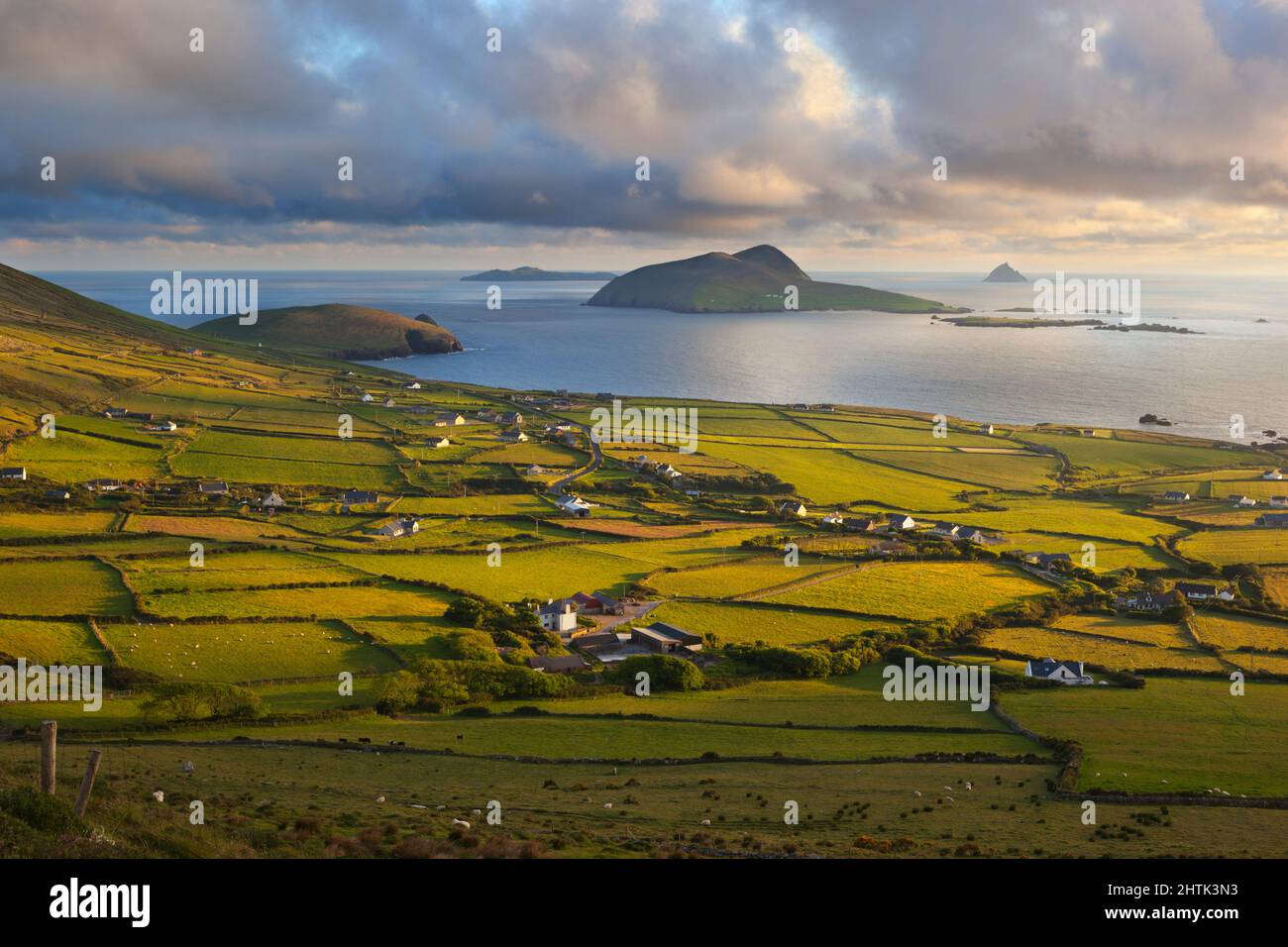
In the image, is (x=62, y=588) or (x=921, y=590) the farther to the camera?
(x=921, y=590)

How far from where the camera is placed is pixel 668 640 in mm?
45750

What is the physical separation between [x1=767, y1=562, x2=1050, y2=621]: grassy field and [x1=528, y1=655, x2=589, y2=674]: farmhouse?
45.8ft

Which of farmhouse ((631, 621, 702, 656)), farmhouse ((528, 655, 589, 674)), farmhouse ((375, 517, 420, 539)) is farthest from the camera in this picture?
farmhouse ((375, 517, 420, 539))

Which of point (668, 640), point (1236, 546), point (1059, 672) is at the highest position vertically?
point (1236, 546)

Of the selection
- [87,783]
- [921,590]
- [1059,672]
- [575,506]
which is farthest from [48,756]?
[575,506]

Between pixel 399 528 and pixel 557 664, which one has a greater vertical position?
pixel 399 528

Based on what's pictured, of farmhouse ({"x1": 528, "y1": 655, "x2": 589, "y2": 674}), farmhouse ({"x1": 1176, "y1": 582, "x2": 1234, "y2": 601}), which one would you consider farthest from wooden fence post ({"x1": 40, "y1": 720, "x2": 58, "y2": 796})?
farmhouse ({"x1": 1176, "y1": 582, "x2": 1234, "y2": 601})

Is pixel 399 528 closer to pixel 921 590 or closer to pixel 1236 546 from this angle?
pixel 921 590

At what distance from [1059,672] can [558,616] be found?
2115 cm

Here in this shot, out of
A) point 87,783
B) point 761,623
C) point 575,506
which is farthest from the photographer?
point 575,506

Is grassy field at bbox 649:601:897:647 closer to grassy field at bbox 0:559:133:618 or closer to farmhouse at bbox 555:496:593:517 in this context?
farmhouse at bbox 555:496:593:517

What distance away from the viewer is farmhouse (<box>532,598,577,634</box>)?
4778 centimetres

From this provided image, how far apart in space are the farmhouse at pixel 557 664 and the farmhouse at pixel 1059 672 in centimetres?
1781

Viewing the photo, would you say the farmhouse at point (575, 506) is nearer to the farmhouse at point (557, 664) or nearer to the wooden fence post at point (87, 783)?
the farmhouse at point (557, 664)
